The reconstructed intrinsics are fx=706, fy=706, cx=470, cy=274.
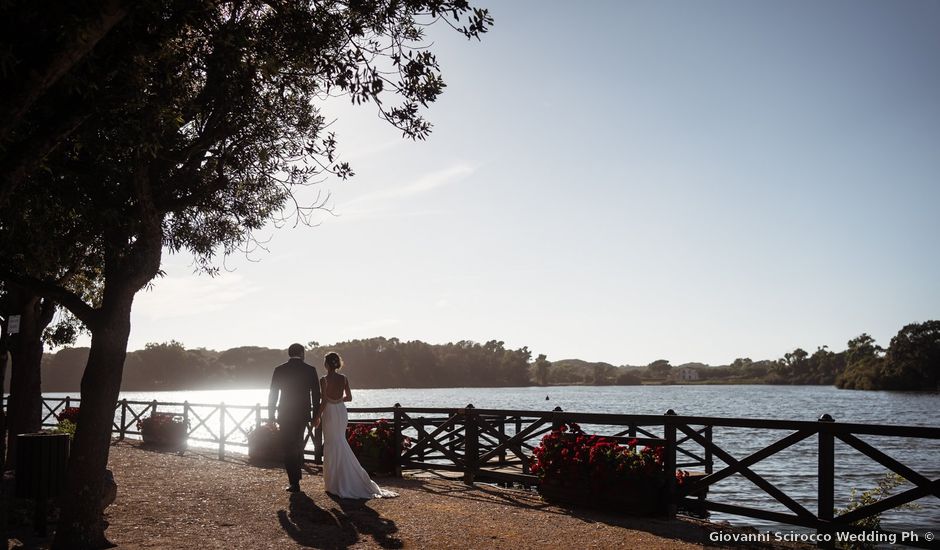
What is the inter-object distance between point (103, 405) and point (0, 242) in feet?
11.8

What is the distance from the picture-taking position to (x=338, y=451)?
10.9m

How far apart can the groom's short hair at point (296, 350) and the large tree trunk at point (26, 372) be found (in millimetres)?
6988

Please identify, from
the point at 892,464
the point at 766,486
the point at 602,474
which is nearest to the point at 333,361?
the point at 602,474

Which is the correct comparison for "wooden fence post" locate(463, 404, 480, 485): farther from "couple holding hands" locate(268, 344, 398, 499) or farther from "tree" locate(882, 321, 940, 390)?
"tree" locate(882, 321, 940, 390)

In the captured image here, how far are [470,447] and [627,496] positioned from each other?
12.1 feet

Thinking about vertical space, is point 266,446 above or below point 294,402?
below

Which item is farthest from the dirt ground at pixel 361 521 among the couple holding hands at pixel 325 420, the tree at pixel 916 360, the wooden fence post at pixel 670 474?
the tree at pixel 916 360

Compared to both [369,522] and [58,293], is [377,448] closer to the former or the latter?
[369,522]

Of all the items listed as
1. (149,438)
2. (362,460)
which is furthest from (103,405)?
(149,438)

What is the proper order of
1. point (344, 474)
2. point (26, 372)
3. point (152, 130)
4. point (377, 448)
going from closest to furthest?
point (152, 130) → point (344, 474) → point (377, 448) → point (26, 372)

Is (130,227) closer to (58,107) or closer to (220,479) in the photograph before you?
(58,107)

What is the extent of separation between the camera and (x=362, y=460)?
A: 531 inches

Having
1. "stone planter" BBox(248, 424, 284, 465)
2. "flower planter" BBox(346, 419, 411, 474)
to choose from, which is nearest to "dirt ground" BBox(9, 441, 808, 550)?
"flower planter" BBox(346, 419, 411, 474)

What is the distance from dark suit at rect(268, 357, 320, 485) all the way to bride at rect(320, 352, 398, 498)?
247mm
